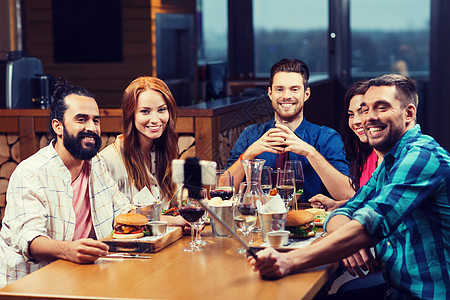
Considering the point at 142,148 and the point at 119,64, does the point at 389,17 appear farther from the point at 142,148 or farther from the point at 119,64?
the point at 142,148

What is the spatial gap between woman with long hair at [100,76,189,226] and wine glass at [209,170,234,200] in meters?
0.58

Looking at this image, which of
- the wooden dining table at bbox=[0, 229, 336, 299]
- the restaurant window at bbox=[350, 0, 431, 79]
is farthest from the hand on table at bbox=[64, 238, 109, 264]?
the restaurant window at bbox=[350, 0, 431, 79]

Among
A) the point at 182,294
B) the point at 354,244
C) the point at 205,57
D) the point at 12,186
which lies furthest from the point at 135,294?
the point at 205,57

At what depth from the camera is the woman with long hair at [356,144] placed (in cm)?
330

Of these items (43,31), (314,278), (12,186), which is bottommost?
(314,278)

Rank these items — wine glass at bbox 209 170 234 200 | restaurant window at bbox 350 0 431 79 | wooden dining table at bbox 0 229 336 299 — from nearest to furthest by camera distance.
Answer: wooden dining table at bbox 0 229 336 299
wine glass at bbox 209 170 234 200
restaurant window at bbox 350 0 431 79

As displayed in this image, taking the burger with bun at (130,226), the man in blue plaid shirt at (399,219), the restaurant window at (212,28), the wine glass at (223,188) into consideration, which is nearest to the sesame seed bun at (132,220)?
the burger with bun at (130,226)

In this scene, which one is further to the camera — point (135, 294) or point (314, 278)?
point (314, 278)

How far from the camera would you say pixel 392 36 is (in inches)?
352

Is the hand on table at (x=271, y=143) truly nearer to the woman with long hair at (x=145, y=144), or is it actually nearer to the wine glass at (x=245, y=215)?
the woman with long hair at (x=145, y=144)

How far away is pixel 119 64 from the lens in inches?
290

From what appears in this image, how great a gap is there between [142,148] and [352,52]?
658 centimetres

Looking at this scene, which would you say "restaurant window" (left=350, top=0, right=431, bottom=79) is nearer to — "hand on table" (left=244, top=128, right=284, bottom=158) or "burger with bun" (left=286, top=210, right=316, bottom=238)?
"hand on table" (left=244, top=128, right=284, bottom=158)

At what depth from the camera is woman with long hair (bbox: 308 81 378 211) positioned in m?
3.30
